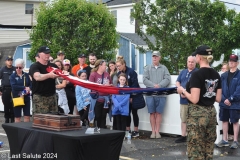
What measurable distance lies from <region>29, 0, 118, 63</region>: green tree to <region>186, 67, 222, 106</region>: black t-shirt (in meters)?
13.1

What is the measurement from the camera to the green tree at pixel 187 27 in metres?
17.0

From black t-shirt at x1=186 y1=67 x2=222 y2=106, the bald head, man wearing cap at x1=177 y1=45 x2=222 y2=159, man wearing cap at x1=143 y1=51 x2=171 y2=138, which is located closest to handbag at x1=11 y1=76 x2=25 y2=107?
man wearing cap at x1=143 y1=51 x2=171 y2=138

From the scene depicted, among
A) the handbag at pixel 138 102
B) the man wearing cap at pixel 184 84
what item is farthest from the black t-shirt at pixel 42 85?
the man wearing cap at pixel 184 84

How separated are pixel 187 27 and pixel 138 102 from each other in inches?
247

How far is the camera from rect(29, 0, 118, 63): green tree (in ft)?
65.4

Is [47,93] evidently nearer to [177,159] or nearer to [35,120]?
[35,120]

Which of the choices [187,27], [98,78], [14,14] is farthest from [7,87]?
[14,14]

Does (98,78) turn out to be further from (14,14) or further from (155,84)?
(14,14)

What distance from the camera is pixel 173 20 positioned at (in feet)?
56.4

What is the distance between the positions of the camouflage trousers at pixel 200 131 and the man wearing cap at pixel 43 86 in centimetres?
304

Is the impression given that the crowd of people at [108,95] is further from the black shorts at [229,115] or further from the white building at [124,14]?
Result: the white building at [124,14]

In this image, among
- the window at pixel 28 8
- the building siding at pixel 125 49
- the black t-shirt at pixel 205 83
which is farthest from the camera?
the window at pixel 28 8

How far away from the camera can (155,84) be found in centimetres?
1181

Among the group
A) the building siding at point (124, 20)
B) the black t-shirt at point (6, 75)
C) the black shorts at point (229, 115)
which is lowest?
the black shorts at point (229, 115)
